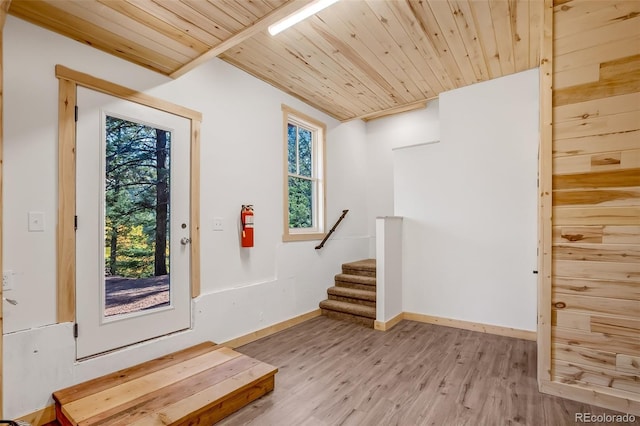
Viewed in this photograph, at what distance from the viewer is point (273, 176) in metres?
3.94

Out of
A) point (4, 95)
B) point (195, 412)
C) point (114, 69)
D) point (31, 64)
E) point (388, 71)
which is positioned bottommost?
point (195, 412)

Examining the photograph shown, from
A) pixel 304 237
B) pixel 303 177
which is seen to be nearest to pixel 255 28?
pixel 303 177

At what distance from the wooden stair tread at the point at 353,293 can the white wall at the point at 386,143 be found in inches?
55.5

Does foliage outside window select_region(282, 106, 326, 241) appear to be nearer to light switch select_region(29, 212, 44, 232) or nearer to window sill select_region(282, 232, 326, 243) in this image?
Result: window sill select_region(282, 232, 326, 243)

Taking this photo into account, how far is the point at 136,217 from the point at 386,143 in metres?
4.27

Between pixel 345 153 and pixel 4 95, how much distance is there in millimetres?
4161

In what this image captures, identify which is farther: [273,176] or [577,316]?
[273,176]

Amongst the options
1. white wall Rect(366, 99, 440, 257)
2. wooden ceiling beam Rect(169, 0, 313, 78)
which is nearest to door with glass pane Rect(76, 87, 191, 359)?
wooden ceiling beam Rect(169, 0, 313, 78)

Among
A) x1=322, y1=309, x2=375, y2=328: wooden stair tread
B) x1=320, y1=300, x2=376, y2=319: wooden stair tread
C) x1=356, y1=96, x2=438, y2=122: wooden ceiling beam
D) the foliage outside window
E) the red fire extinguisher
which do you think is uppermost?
x1=356, y1=96, x2=438, y2=122: wooden ceiling beam

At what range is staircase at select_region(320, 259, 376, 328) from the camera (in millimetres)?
4102

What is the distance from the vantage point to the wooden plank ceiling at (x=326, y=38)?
2189 millimetres

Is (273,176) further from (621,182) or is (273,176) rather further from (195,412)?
(621,182)

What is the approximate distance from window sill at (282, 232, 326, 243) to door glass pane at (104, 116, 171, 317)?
5.17 feet

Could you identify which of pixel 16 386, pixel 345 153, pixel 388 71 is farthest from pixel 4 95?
pixel 345 153
